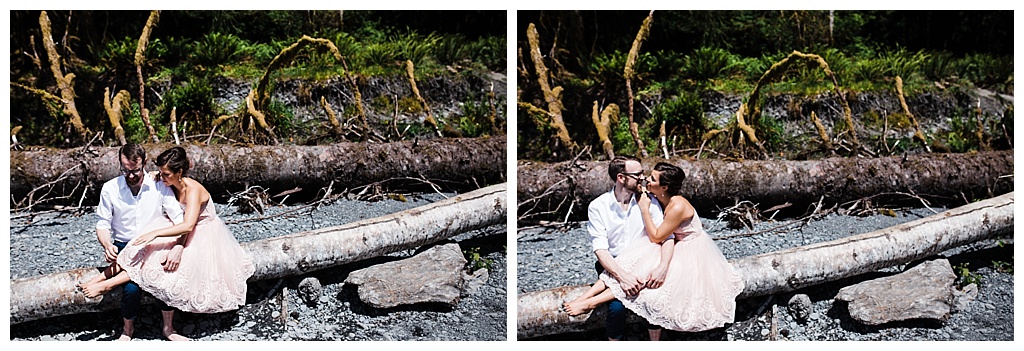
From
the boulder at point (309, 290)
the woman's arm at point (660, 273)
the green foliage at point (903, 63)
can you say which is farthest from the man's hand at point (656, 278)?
the green foliage at point (903, 63)

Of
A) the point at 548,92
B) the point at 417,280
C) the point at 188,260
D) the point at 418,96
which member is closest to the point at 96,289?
the point at 188,260

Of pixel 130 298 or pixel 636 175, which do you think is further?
pixel 636 175

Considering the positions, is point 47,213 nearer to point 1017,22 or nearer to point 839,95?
point 839,95

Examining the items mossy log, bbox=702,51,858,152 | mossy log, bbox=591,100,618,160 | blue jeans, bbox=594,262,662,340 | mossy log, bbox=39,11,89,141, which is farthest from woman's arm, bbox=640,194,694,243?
mossy log, bbox=39,11,89,141

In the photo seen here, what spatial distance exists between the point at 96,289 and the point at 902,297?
11.2ft

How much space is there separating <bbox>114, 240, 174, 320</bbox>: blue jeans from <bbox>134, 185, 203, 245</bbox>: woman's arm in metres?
0.13

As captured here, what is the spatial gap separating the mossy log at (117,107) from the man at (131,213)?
0.32m

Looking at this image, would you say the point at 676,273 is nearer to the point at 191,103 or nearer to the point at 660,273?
the point at 660,273

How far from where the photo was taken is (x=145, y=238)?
3867mm

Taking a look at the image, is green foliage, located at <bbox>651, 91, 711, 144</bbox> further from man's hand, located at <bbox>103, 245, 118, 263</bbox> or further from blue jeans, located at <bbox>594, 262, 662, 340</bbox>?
man's hand, located at <bbox>103, 245, 118, 263</bbox>

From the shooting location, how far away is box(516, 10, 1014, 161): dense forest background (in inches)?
172

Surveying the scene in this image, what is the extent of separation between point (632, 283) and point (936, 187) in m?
1.65
